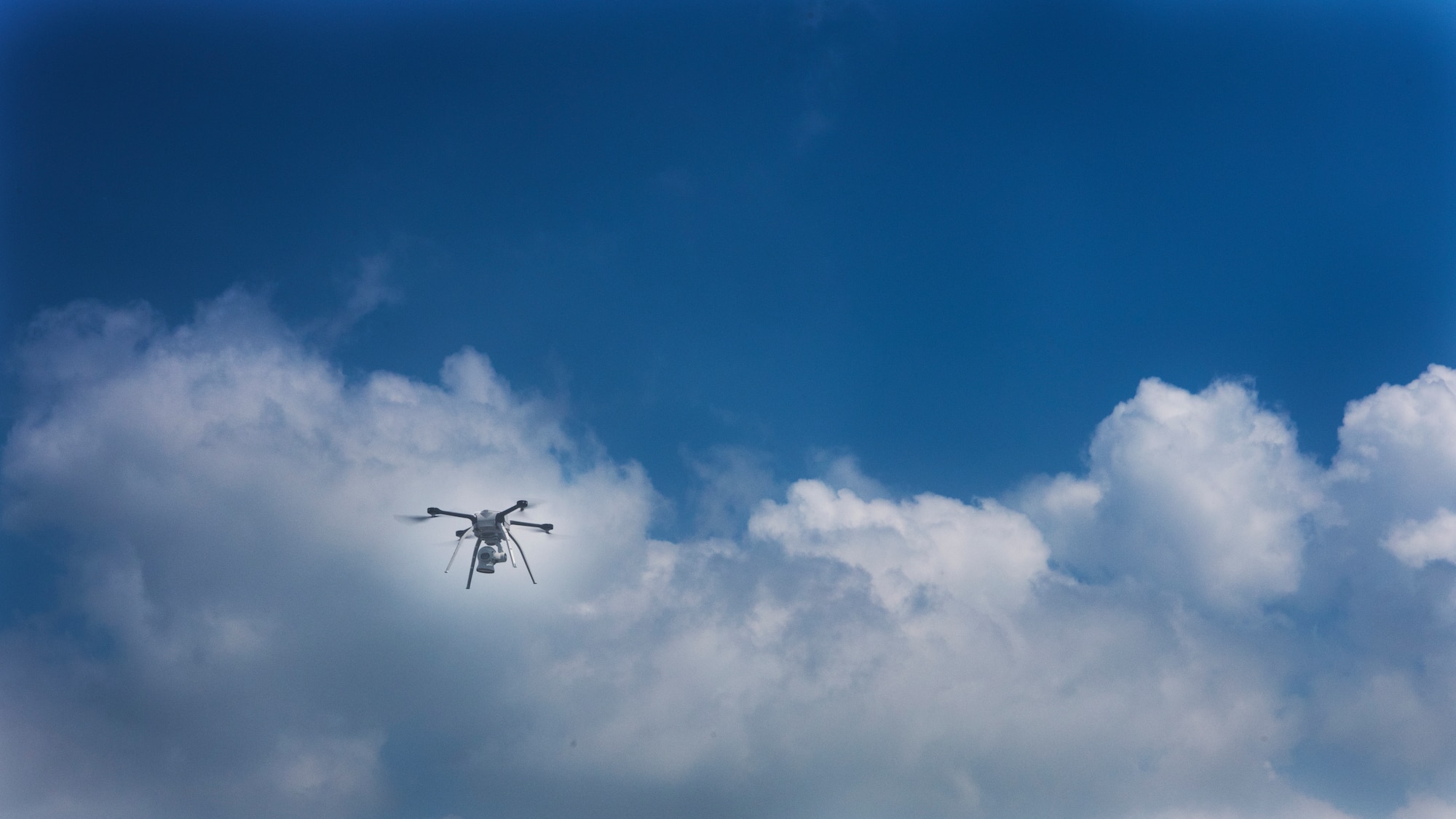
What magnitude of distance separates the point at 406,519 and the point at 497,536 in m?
13.0

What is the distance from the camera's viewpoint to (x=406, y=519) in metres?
132

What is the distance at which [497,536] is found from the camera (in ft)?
414
